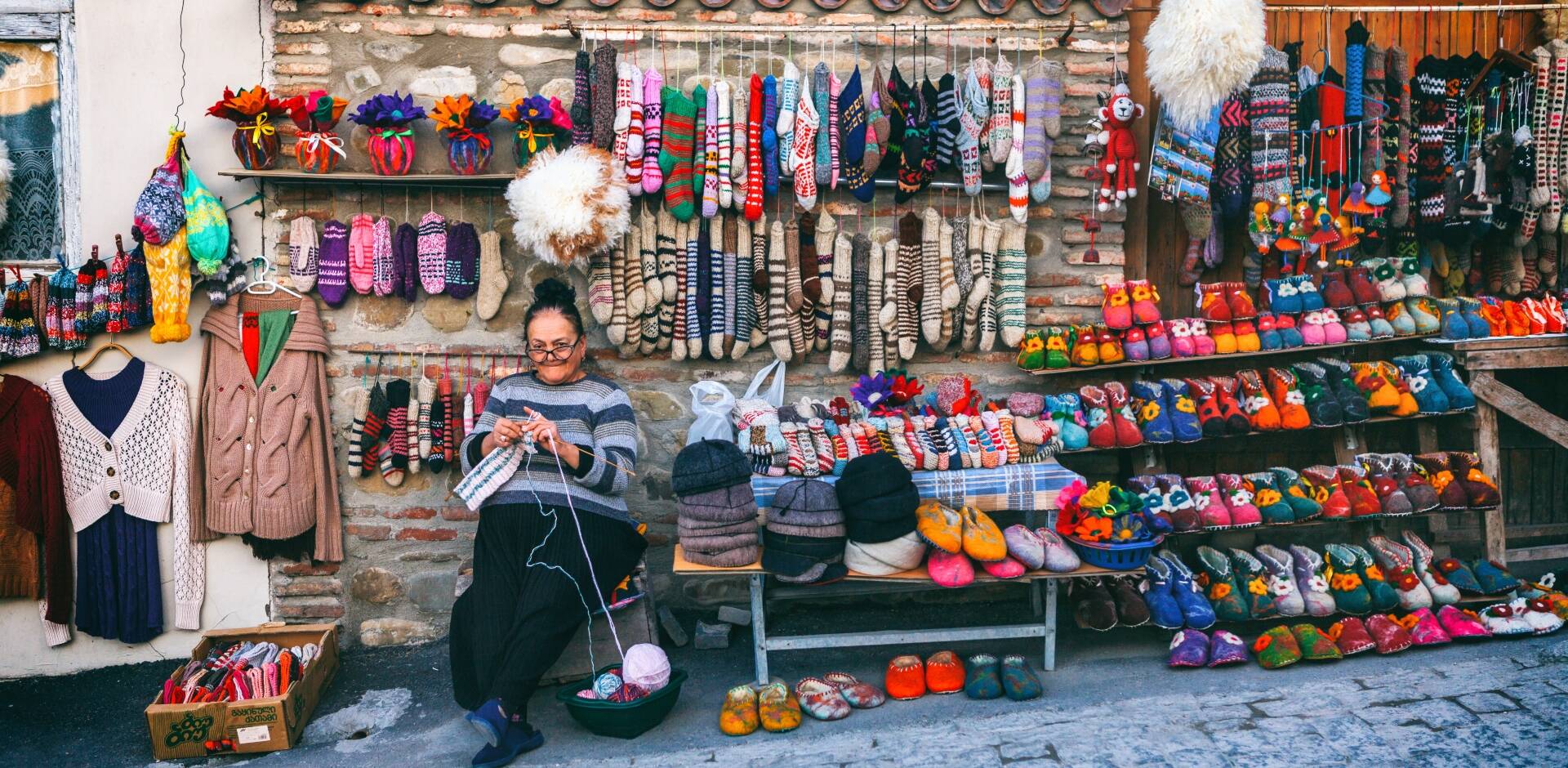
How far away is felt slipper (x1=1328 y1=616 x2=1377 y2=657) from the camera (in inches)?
154

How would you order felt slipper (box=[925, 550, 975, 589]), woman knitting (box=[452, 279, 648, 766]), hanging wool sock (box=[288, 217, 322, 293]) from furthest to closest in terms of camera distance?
hanging wool sock (box=[288, 217, 322, 293]) < felt slipper (box=[925, 550, 975, 589]) < woman knitting (box=[452, 279, 648, 766])

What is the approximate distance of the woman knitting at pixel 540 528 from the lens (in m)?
3.52

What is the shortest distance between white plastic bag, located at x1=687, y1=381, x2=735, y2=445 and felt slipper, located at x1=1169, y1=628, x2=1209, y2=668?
6.30 feet

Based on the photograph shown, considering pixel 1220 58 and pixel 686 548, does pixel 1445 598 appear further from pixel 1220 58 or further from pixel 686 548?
pixel 686 548

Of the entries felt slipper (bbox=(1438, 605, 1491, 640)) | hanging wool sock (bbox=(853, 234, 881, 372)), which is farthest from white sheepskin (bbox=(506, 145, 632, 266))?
felt slipper (bbox=(1438, 605, 1491, 640))

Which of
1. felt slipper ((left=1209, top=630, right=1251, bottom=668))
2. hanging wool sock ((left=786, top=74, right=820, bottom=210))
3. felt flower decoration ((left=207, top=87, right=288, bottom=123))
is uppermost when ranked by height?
felt flower decoration ((left=207, top=87, right=288, bottom=123))

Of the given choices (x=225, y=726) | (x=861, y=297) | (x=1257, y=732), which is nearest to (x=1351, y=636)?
(x=1257, y=732)

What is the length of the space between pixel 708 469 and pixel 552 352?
2.48 ft

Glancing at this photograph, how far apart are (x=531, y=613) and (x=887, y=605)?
1.76 m

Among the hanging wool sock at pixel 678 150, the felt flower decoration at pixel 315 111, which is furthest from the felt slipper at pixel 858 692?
the felt flower decoration at pixel 315 111

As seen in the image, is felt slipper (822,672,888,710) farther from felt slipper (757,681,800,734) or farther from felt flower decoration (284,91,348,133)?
A: felt flower decoration (284,91,348,133)

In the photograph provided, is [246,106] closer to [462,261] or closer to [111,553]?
[462,261]

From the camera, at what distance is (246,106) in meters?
4.16

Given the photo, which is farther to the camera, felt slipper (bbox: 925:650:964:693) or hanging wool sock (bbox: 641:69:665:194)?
hanging wool sock (bbox: 641:69:665:194)
